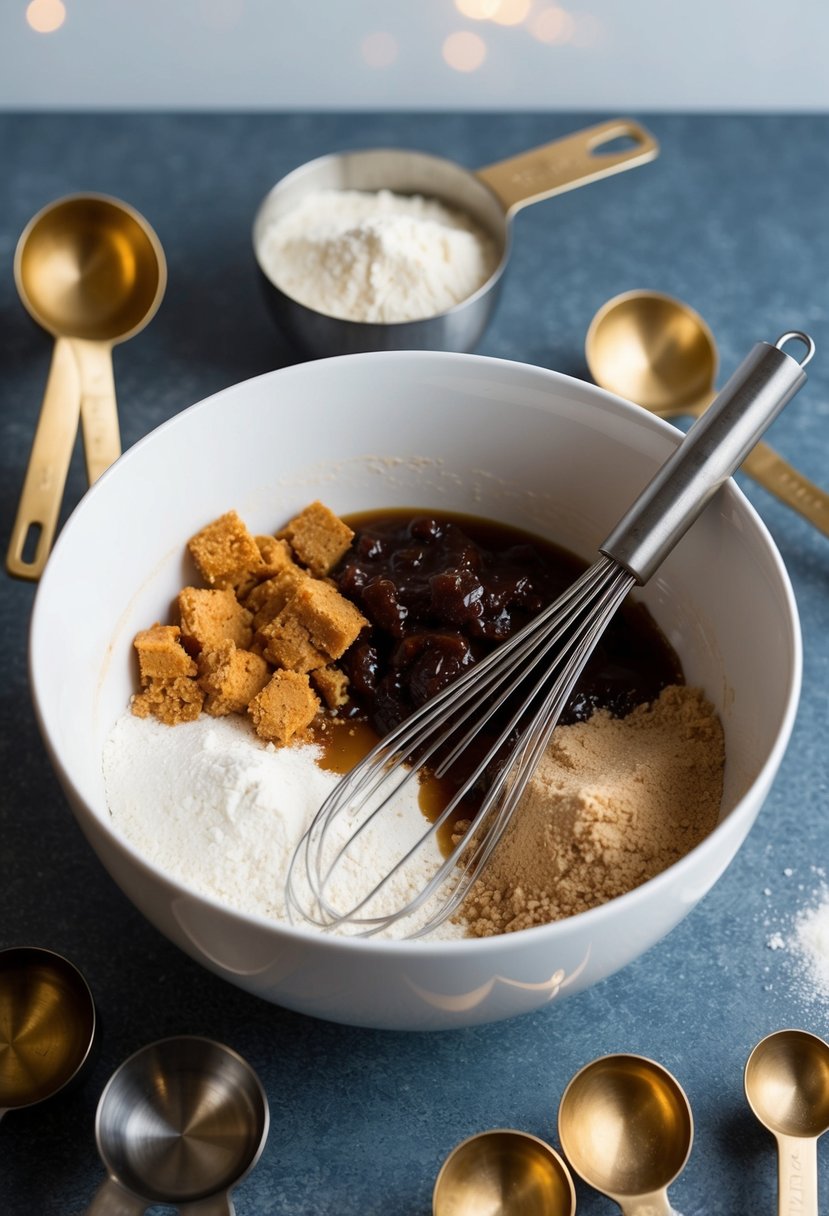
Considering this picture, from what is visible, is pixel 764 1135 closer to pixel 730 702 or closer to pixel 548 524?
pixel 730 702

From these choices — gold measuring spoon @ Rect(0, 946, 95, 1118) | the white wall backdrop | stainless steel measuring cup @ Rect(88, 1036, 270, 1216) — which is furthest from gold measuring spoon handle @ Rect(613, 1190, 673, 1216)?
the white wall backdrop

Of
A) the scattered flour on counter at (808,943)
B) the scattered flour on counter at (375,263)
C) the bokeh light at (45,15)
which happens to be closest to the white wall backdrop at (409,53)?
the bokeh light at (45,15)

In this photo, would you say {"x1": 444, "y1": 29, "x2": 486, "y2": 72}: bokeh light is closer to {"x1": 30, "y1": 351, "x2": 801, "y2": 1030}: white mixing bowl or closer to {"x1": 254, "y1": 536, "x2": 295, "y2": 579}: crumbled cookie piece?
{"x1": 30, "y1": 351, "x2": 801, "y2": 1030}: white mixing bowl

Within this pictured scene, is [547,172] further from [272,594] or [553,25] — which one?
[272,594]

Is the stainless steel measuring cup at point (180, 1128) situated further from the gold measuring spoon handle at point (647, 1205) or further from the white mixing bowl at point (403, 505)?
the gold measuring spoon handle at point (647, 1205)

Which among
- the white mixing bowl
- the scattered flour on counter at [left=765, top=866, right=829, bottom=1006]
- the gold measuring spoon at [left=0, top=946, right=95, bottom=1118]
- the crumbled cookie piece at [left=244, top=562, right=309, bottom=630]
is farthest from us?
the crumbled cookie piece at [left=244, top=562, right=309, bottom=630]

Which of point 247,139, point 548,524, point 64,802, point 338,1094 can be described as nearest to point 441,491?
point 548,524
